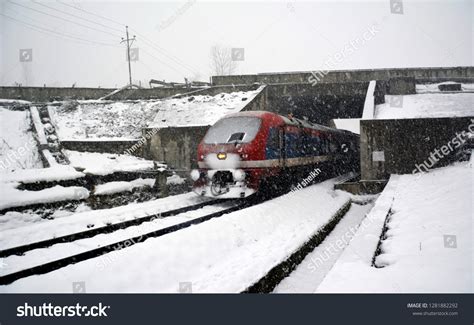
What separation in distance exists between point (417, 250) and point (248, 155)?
6149mm

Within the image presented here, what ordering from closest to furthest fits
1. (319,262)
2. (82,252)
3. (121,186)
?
(82,252) < (319,262) < (121,186)

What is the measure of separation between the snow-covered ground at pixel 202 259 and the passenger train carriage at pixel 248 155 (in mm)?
1524

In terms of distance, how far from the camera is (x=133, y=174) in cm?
1301

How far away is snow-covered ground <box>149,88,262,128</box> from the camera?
62.1 ft

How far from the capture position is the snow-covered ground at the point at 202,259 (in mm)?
5234

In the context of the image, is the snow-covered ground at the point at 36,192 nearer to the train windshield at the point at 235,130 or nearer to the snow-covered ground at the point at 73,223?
the snow-covered ground at the point at 73,223

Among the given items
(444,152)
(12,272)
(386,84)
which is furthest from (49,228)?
(386,84)

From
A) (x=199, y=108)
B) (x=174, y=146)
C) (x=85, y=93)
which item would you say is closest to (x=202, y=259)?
(x=174, y=146)

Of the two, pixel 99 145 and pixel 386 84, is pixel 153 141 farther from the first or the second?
pixel 386 84

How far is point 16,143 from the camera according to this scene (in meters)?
16.0

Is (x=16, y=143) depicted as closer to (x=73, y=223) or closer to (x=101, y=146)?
(x=101, y=146)

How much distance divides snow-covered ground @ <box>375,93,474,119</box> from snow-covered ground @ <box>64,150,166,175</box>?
400 inches

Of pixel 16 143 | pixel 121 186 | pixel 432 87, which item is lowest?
pixel 121 186

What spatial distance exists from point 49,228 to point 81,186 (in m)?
3.63
